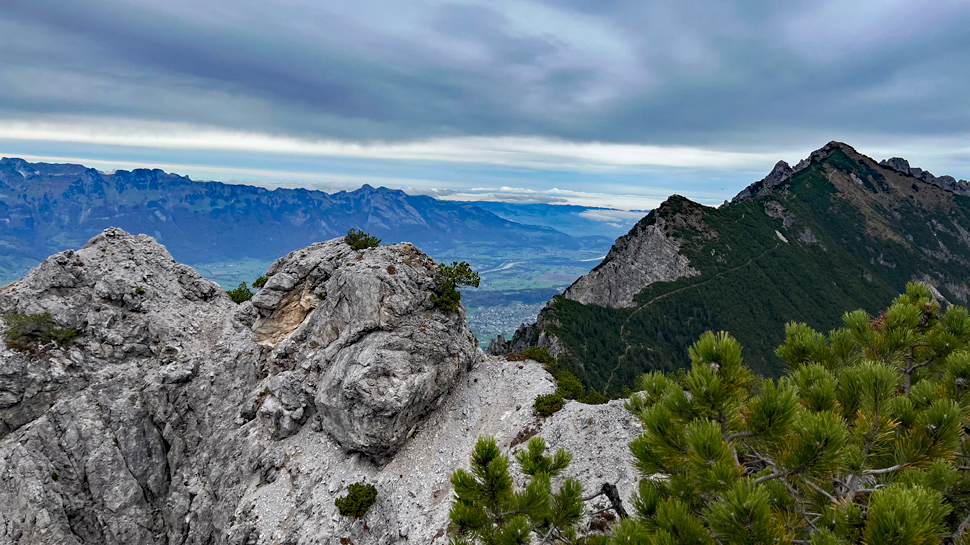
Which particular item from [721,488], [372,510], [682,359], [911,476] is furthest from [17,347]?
[682,359]

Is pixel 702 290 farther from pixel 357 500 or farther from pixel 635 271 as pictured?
pixel 357 500

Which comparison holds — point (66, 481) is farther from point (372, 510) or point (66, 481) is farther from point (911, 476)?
point (911, 476)

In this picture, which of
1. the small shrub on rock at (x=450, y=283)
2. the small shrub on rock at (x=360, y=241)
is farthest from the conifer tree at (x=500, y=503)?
the small shrub on rock at (x=360, y=241)

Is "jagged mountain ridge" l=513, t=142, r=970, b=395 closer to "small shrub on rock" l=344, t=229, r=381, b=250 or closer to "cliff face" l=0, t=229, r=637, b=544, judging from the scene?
"small shrub on rock" l=344, t=229, r=381, b=250

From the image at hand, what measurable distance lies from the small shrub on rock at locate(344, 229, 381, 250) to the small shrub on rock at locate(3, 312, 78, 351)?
23431 millimetres

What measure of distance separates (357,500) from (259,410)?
41.8 ft

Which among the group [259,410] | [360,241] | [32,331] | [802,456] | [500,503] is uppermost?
[360,241]

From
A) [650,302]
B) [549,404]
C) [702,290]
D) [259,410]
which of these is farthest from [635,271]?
[259,410]

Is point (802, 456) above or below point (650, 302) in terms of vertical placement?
above

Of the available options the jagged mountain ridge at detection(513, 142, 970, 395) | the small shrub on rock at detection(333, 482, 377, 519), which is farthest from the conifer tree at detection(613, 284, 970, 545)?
the jagged mountain ridge at detection(513, 142, 970, 395)

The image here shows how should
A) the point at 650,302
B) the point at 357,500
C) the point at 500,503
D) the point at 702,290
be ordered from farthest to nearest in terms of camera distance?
1. the point at 702,290
2. the point at 650,302
3. the point at 357,500
4. the point at 500,503

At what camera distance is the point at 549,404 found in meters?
29.9

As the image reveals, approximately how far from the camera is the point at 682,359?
12862 cm

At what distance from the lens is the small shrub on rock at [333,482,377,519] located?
2456cm
